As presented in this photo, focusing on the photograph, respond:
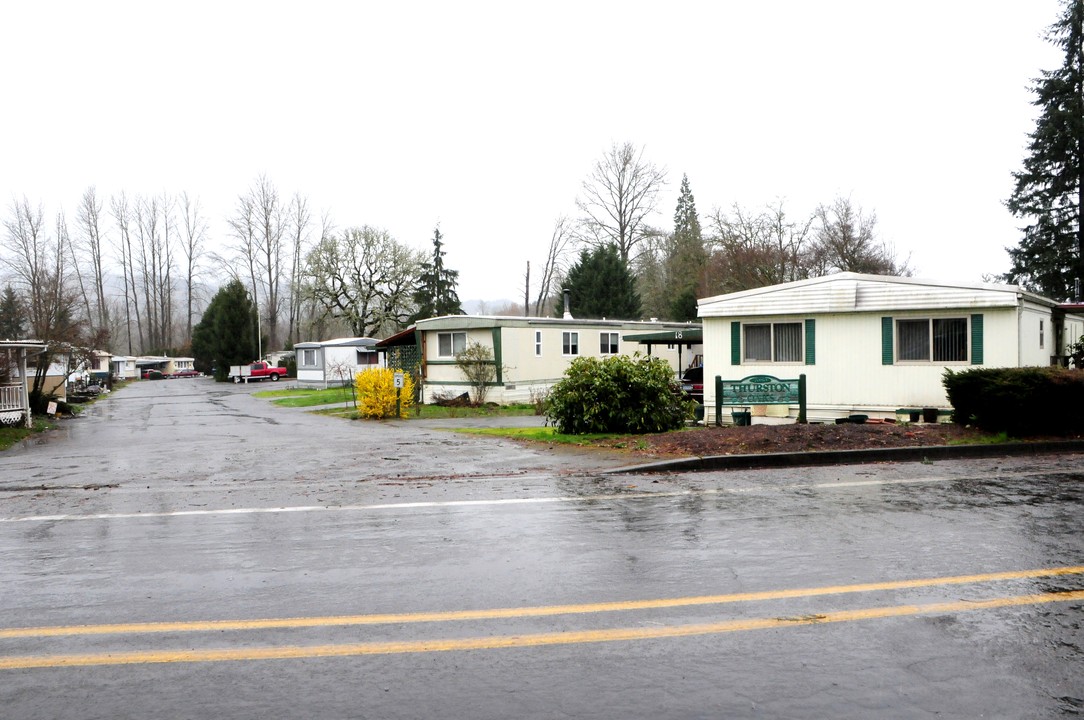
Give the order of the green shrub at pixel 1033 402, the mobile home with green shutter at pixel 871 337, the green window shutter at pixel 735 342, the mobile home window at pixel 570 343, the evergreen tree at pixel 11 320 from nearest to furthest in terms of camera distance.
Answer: the green shrub at pixel 1033 402, the mobile home with green shutter at pixel 871 337, the green window shutter at pixel 735 342, the mobile home window at pixel 570 343, the evergreen tree at pixel 11 320

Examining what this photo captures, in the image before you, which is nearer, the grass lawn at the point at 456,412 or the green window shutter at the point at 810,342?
the green window shutter at the point at 810,342

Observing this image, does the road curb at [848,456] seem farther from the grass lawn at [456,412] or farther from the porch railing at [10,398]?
the porch railing at [10,398]

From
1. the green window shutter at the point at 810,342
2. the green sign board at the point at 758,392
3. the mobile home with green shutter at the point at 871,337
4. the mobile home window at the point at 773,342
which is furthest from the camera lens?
the mobile home window at the point at 773,342

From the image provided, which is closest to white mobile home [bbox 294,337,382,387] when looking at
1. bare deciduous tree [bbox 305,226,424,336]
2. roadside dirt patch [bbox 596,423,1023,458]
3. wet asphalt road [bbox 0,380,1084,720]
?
bare deciduous tree [bbox 305,226,424,336]

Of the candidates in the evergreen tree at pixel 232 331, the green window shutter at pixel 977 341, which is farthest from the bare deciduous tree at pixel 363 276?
the green window shutter at pixel 977 341

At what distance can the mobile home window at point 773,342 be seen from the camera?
20859 mm

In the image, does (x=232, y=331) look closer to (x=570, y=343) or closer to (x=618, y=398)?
(x=570, y=343)

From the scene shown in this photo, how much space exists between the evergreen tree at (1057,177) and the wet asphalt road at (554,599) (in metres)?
31.8

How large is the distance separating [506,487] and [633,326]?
79.5 feet

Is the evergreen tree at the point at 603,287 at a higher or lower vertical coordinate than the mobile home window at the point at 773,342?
higher

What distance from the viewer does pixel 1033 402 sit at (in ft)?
46.5

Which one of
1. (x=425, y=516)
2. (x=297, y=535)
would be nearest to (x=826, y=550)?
(x=425, y=516)

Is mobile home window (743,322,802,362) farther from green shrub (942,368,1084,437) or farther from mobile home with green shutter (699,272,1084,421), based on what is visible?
green shrub (942,368,1084,437)

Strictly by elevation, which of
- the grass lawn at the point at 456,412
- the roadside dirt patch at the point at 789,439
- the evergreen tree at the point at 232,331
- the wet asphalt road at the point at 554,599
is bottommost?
the grass lawn at the point at 456,412
